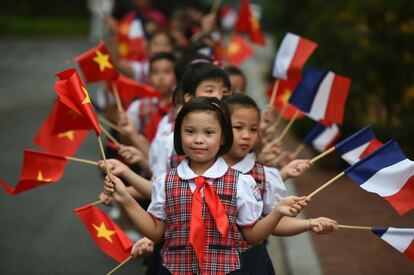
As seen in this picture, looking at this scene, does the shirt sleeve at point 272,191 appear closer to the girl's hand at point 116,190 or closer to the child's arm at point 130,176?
the child's arm at point 130,176

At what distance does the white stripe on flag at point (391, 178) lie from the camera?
3.90 m

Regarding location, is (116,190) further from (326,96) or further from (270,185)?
(326,96)

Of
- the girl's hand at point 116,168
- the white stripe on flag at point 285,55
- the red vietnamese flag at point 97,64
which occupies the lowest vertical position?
the girl's hand at point 116,168

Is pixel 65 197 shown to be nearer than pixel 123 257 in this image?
No

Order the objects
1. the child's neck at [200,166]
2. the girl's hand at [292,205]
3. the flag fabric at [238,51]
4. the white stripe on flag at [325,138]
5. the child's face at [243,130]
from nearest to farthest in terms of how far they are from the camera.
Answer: the girl's hand at [292,205], the child's neck at [200,166], the child's face at [243,130], the white stripe on flag at [325,138], the flag fabric at [238,51]

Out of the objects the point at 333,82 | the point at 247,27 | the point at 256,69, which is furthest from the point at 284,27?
the point at 333,82

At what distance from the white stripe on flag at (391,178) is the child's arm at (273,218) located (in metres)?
0.57

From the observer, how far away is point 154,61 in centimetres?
648

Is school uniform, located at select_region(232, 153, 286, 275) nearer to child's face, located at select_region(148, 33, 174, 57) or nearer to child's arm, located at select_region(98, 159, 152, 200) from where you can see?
child's arm, located at select_region(98, 159, 152, 200)

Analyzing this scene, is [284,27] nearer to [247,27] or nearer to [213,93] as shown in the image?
[247,27]

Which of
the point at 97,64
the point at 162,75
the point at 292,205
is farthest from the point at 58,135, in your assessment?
the point at 292,205

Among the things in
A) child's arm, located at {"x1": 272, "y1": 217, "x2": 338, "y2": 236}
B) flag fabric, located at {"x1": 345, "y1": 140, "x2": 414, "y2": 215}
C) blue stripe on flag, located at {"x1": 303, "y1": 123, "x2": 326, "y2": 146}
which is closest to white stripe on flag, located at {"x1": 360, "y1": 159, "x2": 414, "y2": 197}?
flag fabric, located at {"x1": 345, "y1": 140, "x2": 414, "y2": 215}

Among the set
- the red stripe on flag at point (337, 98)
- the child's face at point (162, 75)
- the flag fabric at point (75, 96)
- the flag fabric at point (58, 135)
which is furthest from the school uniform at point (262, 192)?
the child's face at point (162, 75)

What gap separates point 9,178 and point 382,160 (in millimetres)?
5618
